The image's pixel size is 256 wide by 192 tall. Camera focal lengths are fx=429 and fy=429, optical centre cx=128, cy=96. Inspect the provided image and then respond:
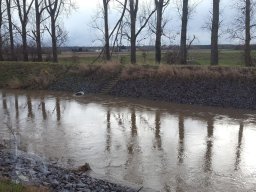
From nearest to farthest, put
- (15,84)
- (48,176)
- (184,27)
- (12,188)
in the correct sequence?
(12,188), (48,176), (184,27), (15,84)

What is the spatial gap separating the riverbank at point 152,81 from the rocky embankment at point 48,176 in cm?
1503

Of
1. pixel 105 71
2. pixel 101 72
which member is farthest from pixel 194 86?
pixel 101 72

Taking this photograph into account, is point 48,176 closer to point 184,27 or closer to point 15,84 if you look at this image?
point 184,27

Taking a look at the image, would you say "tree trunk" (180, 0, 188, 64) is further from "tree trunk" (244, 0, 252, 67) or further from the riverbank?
"tree trunk" (244, 0, 252, 67)

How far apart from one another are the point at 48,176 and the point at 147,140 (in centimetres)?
639

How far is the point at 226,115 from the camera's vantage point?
22641 mm

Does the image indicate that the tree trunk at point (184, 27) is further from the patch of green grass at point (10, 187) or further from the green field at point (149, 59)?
the patch of green grass at point (10, 187)

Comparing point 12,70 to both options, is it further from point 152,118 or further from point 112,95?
point 152,118

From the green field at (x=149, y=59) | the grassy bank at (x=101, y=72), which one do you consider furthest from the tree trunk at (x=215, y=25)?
the green field at (x=149, y=59)

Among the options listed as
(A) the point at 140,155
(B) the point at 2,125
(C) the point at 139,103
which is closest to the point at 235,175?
(A) the point at 140,155

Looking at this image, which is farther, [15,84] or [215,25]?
[15,84]

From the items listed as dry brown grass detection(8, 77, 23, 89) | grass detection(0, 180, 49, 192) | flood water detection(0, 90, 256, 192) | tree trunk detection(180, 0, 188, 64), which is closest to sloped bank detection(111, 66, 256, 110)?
flood water detection(0, 90, 256, 192)

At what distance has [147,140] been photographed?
16.8m

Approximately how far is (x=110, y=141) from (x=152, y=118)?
19.0 ft
